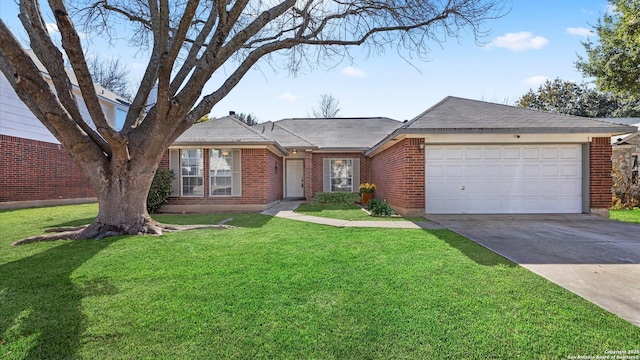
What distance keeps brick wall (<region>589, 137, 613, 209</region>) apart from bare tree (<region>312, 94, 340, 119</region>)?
3102 centimetres

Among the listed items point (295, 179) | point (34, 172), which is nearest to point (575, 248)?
point (295, 179)

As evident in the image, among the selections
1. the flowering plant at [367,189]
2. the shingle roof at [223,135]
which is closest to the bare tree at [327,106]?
the flowering plant at [367,189]

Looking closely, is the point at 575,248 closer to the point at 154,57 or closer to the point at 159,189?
the point at 154,57

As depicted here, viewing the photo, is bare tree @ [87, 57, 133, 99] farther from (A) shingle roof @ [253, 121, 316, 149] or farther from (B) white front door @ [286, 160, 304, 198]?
(B) white front door @ [286, 160, 304, 198]

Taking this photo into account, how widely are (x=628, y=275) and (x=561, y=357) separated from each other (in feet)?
9.27

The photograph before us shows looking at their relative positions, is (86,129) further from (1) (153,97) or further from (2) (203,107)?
(1) (153,97)

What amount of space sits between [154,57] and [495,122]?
9689mm

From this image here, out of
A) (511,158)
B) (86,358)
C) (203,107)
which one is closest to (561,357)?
(86,358)

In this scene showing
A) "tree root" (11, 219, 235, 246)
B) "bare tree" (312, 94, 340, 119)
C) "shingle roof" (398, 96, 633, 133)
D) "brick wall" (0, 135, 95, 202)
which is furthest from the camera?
"bare tree" (312, 94, 340, 119)

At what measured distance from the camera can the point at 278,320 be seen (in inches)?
110

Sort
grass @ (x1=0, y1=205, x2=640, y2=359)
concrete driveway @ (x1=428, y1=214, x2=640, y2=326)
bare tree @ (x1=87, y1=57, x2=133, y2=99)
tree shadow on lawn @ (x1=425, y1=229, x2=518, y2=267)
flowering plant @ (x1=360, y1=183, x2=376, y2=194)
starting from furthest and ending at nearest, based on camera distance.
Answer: bare tree @ (x1=87, y1=57, x2=133, y2=99)
flowering plant @ (x1=360, y1=183, x2=376, y2=194)
tree shadow on lawn @ (x1=425, y1=229, x2=518, y2=267)
concrete driveway @ (x1=428, y1=214, x2=640, y2=326)
grass @ (x1=0, y1=205, x2=640, y2=359)

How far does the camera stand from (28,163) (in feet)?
41.4

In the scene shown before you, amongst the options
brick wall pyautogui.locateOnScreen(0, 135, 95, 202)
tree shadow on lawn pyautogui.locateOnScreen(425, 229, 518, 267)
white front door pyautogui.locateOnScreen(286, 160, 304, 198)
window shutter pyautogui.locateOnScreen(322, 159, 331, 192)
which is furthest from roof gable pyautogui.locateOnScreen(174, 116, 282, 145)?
tree shadow on lawn pyautogui.locateOnScreen(425, 229, 518, 267)

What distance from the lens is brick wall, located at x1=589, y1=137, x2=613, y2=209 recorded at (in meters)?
8.98
